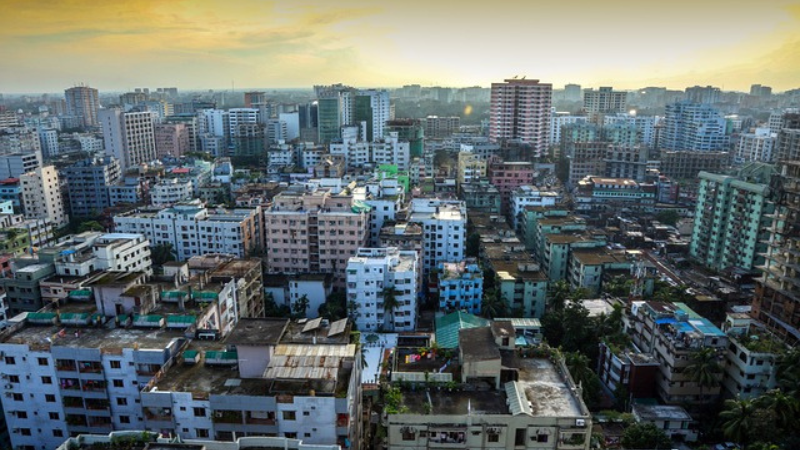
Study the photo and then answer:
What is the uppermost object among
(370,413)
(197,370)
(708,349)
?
(197,370)

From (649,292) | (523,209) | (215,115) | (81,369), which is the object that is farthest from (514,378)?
(215,115)

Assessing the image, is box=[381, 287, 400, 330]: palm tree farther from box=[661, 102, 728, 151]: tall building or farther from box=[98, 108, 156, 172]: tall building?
box=[661, 102, 728, 151]: tall building

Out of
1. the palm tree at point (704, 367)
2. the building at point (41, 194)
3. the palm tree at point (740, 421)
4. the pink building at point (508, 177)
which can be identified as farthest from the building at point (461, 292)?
the building at point (41, 194)

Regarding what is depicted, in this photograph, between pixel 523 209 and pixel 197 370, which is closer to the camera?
pixel 197 370

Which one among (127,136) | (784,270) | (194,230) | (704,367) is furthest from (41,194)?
(784,270)

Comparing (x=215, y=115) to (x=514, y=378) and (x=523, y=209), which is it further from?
(x=514, y=378)

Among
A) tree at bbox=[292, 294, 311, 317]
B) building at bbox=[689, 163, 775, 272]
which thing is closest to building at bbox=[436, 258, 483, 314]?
tree at bbox=[292, 294, 311, 317]
